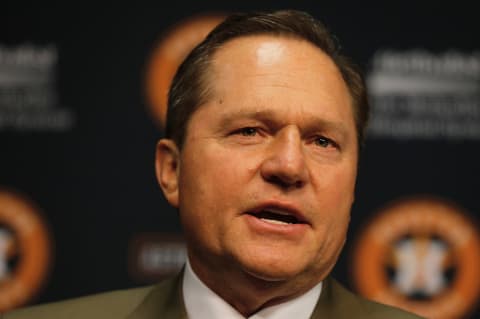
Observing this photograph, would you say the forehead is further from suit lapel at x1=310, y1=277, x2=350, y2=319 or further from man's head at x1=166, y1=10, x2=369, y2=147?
suit lapel at x1=310, y1=277, x2=350, y2=319

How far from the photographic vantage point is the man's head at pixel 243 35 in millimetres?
1216

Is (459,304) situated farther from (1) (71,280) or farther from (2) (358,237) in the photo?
(1) (71,280)

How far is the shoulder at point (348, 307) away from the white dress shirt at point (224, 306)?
0.06 feet

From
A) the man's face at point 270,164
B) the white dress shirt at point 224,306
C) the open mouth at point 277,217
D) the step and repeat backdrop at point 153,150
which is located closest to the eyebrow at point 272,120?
the man's face at point 270,164

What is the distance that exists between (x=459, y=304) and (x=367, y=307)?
99cm

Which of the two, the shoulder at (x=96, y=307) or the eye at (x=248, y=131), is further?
the shoulder at (x=96, y=307)

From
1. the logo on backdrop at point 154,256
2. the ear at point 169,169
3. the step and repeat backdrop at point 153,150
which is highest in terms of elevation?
the ear at point 169,169

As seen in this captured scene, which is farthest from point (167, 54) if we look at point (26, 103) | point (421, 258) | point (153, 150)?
point (421, 258)

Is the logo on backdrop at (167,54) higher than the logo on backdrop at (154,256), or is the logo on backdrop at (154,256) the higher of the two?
the logo on backdrop at (167,54)

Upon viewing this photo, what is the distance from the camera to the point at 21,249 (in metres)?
2.22

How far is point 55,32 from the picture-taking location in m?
2.26

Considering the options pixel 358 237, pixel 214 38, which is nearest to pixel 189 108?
pixel 214 38

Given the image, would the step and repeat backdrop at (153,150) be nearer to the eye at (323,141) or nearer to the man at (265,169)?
the man at (265,169)

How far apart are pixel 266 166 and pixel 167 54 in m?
1.21
